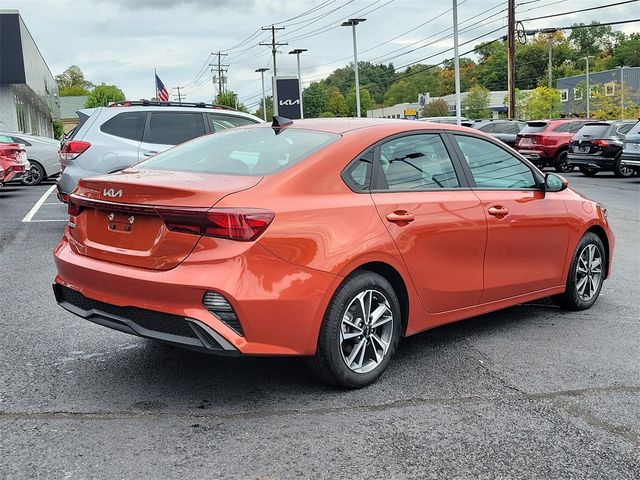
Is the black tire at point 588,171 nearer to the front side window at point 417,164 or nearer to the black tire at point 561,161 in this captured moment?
the black tire at point 561,161

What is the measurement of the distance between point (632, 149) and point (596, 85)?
6856 cm

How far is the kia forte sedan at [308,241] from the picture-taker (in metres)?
3.79

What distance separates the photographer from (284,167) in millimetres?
4223

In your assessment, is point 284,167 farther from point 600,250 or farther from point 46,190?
point 46,190

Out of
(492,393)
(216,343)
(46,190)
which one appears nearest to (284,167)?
(216,343)

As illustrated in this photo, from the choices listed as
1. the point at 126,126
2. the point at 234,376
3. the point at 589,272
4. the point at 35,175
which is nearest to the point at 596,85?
the point at 35,175

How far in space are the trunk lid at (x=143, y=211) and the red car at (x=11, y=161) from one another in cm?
1200

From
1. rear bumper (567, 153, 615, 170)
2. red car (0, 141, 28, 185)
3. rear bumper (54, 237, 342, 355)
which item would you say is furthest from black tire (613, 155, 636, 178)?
rear bumper (54, 237, 342, 355)

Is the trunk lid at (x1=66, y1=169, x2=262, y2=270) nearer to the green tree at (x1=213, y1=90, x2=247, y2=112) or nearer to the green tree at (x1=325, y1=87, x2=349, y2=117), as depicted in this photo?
the green tree at (x1=213, y1=90, x2=247, y2=112)

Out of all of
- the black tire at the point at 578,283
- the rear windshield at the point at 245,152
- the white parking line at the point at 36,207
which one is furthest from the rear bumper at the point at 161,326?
the white parking line at the point at 36,207

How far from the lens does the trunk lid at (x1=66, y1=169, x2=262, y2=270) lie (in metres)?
3.85

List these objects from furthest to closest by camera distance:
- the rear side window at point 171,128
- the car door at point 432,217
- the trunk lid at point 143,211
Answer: the rear side window at point 171,128
the car door at point 432,217
the trunk lid at point 143,211

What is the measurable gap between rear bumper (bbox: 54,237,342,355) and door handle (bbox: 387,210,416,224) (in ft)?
2.01

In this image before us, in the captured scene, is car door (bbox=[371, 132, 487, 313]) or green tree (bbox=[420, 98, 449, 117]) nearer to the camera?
car door (bbox=[371, 132, 487, 313])
